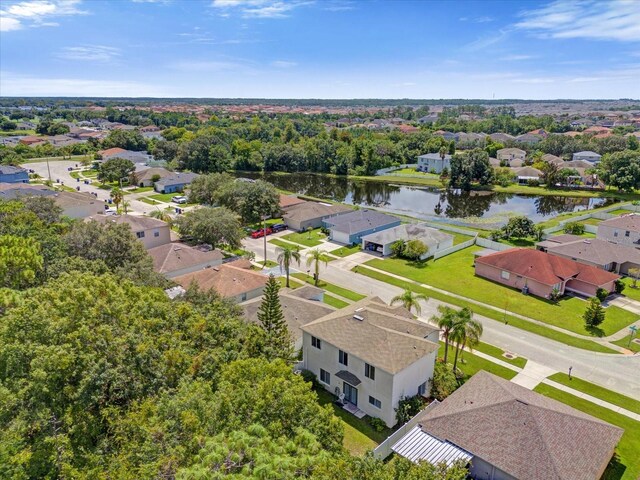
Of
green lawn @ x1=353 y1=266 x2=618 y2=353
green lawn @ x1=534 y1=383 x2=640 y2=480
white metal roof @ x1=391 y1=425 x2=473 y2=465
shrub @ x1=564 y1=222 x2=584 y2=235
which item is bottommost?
green lawn @ x1=534 y1=383 x2=640 y2=480

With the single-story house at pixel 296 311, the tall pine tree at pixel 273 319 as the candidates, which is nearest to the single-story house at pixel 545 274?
the single-story house at pixel 296 311

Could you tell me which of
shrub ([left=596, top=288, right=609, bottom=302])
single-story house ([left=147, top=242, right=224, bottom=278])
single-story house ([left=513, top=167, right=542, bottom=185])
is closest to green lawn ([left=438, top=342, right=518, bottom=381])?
shrub ([left=596, top=288, right=609, bottom=302])

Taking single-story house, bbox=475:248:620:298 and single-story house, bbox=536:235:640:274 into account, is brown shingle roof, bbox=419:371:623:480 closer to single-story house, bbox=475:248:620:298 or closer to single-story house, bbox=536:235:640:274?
single-story house, bbox=475:248:620:298

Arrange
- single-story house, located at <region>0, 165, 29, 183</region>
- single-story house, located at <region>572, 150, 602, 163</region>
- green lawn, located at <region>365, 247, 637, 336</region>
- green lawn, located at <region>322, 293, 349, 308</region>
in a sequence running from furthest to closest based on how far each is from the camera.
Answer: single-story house, located at <region>572, 150, 602, 163</region>, single-story house, located at <region>0, 165, 29, 183</region>, green lawn, located at <region>322, 293, 349, 308</region>, green lawn, located at <region>365, 247, 637, 336</region>

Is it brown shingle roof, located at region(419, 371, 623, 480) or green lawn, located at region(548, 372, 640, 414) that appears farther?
green lawn, located at region(548, 372, 640, 414)

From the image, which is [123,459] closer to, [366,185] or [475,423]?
[475,423]

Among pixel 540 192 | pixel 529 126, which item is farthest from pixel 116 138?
pixel 529 126

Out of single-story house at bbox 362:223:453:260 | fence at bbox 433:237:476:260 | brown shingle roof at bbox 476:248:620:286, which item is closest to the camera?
brown shingle roof at bbox 476:248:620:286

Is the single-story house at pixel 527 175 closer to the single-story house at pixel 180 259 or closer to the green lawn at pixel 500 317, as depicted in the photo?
the green lawn at pixel 500 317
